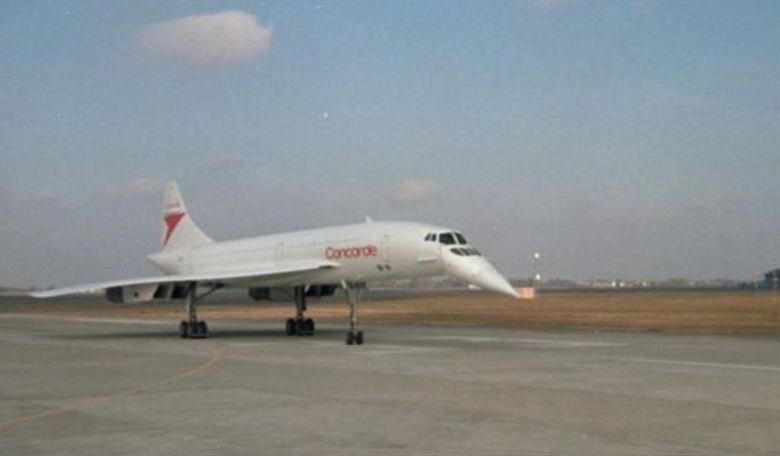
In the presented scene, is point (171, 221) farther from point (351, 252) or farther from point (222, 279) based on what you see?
point (351, 252)

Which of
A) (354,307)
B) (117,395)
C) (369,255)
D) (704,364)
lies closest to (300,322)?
(354,307)

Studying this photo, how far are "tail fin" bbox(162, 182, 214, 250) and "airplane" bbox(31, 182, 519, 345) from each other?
0.39 feet

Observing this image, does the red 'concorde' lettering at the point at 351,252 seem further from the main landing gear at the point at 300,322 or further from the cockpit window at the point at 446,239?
the main landing gear at the point at 300,322

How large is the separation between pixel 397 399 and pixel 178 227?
30.4 metres

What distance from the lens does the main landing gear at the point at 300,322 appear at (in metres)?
37.5

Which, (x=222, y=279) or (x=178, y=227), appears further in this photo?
(x=178, y=227)

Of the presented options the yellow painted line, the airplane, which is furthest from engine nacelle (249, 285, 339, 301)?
the yellow painted line

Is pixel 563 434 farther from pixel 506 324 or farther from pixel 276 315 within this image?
pixel 276 315

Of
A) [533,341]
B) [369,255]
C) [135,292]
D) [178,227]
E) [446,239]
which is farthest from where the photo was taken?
[178,227]

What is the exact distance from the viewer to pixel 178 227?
4525 centimetres

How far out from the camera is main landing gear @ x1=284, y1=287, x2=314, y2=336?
3753cm

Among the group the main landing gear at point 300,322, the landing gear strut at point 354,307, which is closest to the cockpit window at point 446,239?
the landing gear strut at point 354,307

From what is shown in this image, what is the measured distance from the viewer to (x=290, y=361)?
24.8 meters

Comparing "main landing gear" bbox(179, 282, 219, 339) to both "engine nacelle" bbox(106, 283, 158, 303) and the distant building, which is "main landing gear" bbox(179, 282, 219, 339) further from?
the distant building
